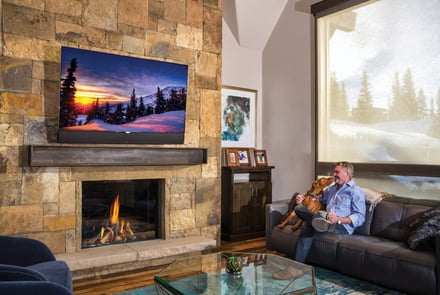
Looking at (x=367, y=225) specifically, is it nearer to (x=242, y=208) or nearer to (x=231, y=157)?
(x=242, y=208)

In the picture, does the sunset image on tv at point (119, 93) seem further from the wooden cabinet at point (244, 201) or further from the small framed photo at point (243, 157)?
the small framed photo at point (243, 157)

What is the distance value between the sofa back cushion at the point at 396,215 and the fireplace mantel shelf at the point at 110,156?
1954mm

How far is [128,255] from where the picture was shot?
12.1 feet

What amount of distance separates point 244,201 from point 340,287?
6.76ft

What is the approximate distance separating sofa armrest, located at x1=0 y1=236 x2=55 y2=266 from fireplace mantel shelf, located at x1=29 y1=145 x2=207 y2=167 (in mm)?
1136

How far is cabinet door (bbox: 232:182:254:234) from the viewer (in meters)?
5.02

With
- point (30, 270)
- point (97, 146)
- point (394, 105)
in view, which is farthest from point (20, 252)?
point (394, 105)

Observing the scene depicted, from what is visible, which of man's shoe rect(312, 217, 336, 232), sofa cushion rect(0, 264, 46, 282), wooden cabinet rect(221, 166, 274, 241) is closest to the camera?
sofa cushion rect(0, 264, 46, 282)

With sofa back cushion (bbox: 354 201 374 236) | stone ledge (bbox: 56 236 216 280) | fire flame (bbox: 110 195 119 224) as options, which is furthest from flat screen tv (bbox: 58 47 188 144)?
sofa back cushion (bbox: 354 201 374 236)

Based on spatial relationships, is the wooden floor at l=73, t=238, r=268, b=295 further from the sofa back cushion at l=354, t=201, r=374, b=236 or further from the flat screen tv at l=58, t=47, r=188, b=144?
the sofa back cushion at l=354, t=201, r=374, b=236

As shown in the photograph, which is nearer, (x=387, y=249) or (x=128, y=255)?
(x=387, y=249)

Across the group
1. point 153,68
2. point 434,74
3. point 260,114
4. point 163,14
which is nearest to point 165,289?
point 153,68

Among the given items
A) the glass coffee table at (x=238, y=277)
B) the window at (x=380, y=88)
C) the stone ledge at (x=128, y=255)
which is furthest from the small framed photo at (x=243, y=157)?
the glass coffee table at (x=238, y=277)

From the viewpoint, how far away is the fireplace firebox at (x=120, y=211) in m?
3.93
